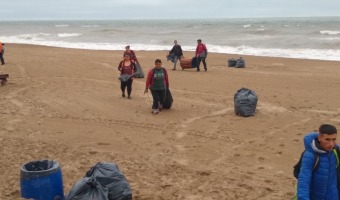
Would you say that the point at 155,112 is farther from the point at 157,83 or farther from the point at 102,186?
the point at 102,186

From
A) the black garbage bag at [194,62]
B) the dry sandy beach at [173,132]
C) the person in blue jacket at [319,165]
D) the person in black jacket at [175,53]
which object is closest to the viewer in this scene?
the person in blue jacket at [319,165]

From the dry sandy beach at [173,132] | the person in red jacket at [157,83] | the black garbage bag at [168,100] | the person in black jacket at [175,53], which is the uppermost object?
the person in black jacket at [175,53]

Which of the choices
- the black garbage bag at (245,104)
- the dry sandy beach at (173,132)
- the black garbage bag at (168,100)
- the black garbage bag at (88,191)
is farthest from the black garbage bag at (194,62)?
the black garbage bag at (88,191)

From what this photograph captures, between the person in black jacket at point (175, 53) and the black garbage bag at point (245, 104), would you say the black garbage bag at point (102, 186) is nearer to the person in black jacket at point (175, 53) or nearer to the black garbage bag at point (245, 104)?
the black garbage bag at point (245, 104)

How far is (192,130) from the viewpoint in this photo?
360 inches

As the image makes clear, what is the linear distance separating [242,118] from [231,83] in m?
5.20

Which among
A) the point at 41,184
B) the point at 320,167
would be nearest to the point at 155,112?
the point at 41,184

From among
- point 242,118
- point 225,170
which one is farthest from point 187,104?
point 225,170

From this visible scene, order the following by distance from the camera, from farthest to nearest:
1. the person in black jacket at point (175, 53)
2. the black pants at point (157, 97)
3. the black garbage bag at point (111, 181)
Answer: the person in black jacket at point (175, 53) < the black pants at point (157, 97) < the black garbage bag at point (111, 181)

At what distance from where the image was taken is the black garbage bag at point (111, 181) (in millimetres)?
5219

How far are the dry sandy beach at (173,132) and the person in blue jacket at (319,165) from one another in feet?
6.10

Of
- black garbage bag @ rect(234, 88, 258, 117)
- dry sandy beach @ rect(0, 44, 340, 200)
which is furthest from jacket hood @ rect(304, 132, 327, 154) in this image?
black garbage bag @ rect(234, 88, 258, 117)

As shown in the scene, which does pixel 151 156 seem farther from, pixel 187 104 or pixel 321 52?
pixel 321 52

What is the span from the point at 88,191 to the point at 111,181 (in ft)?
1.49
